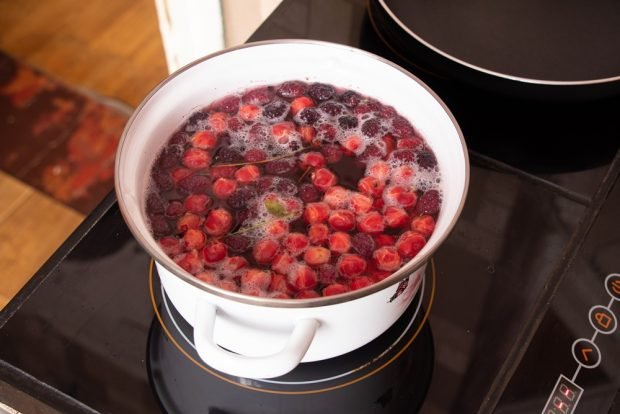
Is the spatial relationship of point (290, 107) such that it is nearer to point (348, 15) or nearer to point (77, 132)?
point (348, 15)

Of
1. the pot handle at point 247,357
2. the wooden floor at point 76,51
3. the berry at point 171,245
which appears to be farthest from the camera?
the wooden floor at point 76,51

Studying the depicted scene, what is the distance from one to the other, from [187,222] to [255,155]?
12 cm

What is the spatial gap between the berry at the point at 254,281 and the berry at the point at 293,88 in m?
0.24

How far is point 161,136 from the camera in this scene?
0.74m

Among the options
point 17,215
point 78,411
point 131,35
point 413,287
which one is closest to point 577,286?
point 413,287

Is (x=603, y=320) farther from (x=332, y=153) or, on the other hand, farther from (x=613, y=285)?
(x=332, y=153)

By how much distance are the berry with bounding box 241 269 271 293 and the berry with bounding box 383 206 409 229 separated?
0.13 m

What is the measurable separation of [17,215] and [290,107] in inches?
50.3

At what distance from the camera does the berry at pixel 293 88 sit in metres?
0.80

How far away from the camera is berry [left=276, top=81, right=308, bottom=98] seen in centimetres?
80

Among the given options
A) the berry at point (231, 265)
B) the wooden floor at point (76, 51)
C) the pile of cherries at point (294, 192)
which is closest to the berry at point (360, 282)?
the pile of cherries at point (294, 192)

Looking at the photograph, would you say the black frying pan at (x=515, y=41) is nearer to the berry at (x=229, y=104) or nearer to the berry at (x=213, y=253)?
the berry at (x=229, y=104)

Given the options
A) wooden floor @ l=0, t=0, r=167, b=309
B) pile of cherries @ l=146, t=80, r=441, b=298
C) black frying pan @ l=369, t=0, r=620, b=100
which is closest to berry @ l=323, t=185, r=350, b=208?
pile of cherries @ l=146, t=80, r=441, b=298

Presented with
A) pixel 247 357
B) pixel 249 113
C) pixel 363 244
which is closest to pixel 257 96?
pixel 249 113
